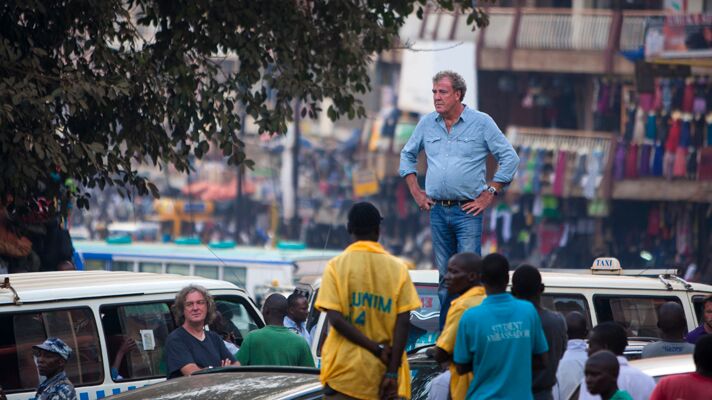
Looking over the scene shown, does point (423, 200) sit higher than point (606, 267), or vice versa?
point (423, 200)

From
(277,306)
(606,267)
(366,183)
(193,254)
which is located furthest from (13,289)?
(366,183)

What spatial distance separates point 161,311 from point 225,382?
288 centimetres

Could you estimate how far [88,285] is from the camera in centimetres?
921

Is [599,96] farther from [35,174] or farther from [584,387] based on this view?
[584,387]

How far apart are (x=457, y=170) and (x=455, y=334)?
2.23 m

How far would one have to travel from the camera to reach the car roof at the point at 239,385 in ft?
21.0

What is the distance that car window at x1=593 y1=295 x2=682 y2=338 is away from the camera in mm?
10242

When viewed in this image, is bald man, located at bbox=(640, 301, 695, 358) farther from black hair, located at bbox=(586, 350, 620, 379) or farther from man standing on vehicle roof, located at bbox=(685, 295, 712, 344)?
black hair, located at bbox=(586, 350, 620, 379)

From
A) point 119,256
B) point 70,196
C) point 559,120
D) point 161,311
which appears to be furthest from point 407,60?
point 161,311

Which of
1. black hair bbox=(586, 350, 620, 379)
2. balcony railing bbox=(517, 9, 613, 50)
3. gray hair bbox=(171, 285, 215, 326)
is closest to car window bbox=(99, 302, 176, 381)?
gray hair bbox=(171, 285, 215, 326)

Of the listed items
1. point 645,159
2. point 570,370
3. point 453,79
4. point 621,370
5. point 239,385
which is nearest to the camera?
point 621,370

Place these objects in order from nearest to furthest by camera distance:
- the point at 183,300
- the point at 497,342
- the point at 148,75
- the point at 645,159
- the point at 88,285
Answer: the point at 497,342 < the point at 183,300 < the point at 88,285 < the point at 148,75 < the point at 645,159

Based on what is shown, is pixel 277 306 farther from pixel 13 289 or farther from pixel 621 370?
pixel 621 370

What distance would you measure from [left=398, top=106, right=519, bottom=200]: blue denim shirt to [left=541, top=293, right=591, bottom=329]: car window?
194 cm
